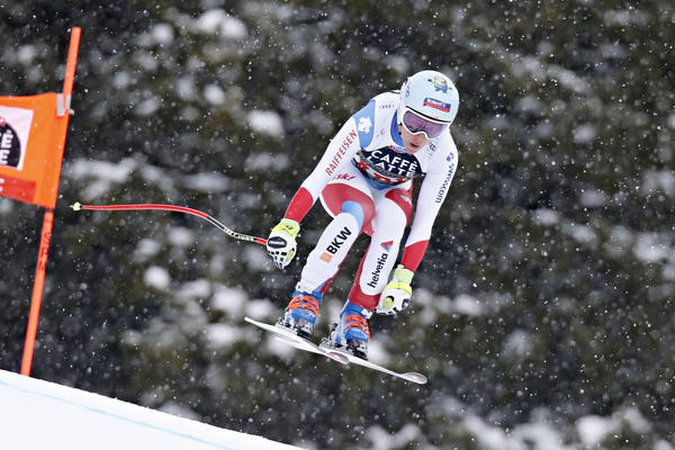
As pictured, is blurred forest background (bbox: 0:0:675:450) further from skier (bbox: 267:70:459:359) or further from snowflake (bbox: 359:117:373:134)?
snowflake (bbox: 359:117:373:134)

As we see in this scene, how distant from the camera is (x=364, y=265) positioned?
483 centimetres

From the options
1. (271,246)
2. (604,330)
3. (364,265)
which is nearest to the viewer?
(271,246)

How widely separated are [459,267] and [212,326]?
195 cm

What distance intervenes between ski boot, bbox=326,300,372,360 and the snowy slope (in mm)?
939

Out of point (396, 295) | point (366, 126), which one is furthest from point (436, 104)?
point (396, 295)

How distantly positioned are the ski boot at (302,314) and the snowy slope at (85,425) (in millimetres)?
837

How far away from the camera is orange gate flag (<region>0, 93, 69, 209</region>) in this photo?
5.90 metres

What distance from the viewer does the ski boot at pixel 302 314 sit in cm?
476

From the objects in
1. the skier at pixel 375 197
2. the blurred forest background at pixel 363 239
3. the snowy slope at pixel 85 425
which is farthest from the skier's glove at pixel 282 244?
the blurred forest background at pixel 363 239

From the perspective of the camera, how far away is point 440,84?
4543 millimetres

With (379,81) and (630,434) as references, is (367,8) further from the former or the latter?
(630,434)

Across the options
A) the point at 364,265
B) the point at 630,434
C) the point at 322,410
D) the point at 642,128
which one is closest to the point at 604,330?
the point at 630,434

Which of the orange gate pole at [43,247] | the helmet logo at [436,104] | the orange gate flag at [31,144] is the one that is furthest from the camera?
the orange gate flag at [31,144]

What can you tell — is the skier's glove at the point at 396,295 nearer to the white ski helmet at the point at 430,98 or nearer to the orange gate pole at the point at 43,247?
the white ski helmet at the point at 430,98
